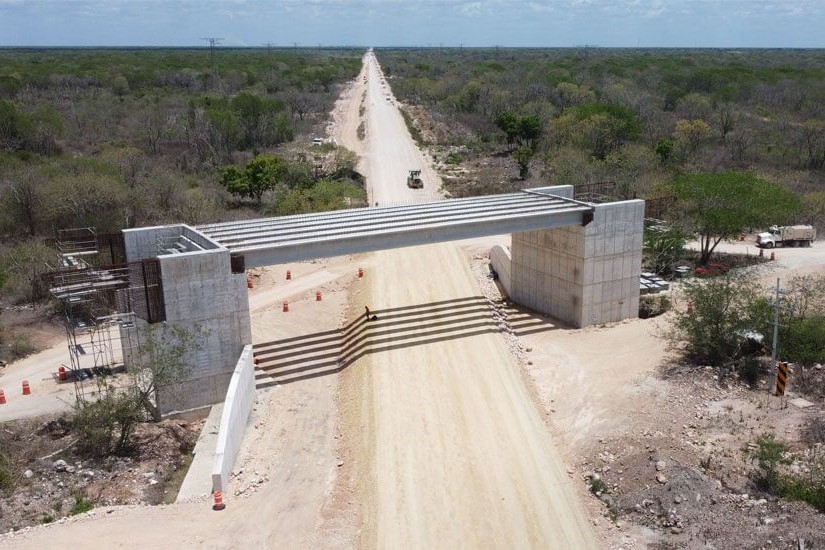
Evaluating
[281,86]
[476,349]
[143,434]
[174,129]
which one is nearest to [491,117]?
[174,129]

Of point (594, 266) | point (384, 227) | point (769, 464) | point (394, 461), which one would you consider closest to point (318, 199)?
point (384, 227)

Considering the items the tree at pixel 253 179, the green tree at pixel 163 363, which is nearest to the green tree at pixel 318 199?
the tree at pixel 253 179

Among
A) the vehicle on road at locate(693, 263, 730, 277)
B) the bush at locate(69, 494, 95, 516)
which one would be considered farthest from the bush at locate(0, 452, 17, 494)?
the vehicle on road at locate(693, 263, 730, 277)

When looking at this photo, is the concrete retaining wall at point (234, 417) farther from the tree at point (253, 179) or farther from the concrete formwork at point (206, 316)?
the tree at point (253, 179)

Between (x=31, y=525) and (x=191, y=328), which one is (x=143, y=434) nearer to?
(x=191, y=328)

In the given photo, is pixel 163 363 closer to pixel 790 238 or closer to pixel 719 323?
pixel 719 323

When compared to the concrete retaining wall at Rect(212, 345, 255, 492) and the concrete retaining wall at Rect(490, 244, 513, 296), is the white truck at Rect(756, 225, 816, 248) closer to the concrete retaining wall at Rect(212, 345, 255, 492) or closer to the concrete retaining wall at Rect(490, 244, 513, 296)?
the concrete retaining wall at Rect(490, 244, 513, 296)

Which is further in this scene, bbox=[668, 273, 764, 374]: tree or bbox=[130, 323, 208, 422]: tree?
bbox=[668, 273, 764, 374]: tree
